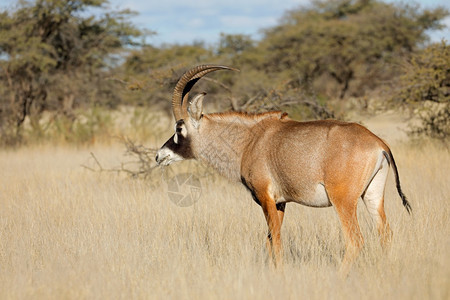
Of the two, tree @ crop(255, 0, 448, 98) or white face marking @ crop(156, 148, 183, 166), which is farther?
tree @ crop(255, 0, 448, 98)

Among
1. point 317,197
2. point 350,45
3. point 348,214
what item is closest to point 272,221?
point 317,197

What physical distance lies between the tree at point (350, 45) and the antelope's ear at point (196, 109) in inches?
802

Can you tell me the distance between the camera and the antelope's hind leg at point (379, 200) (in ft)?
17.5

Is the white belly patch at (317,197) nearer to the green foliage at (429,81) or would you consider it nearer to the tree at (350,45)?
the green foliage at (429,81)

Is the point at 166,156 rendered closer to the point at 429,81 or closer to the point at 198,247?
the point at 198,247

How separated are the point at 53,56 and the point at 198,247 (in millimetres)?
15434

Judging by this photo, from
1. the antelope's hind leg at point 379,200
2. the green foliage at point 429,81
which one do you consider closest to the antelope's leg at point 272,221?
the antelope's hind leg at point 379,200

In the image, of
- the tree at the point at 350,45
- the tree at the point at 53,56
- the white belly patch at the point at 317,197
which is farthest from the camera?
the tree at the point at 350,45

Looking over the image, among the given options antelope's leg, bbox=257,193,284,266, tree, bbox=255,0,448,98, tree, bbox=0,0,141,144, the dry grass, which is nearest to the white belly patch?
antelope's leg, bbox=257,193,284,266

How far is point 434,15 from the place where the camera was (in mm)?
27484

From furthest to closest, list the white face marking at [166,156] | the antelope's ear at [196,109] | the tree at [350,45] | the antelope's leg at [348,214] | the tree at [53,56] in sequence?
the tree at [350,45] < the tree at [53,56] < the white face marking at [166,156] < the antelope's ear at [196,109] < the antelope's leg at [348,214]

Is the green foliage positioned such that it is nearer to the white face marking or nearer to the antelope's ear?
the antelope's ear

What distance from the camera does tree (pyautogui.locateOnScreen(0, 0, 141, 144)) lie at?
17.4 metres

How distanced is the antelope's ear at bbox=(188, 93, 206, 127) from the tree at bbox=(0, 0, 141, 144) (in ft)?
39.9
